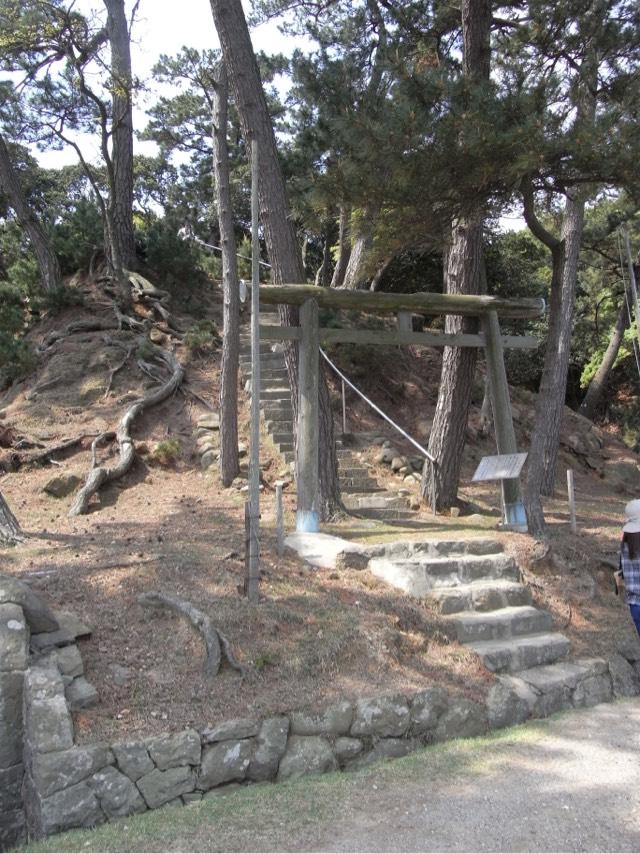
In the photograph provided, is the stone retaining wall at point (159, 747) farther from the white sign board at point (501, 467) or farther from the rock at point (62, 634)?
the white sign board at point (501, 467)

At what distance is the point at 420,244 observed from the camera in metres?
8.34

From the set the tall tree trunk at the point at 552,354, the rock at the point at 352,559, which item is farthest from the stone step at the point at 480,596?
the tall tree trunk at the point at 552,354

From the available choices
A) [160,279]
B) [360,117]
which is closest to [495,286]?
[160,279]

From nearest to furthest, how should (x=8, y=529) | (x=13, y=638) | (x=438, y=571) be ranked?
(x=13, y=638), (x=438, y=571), (x=8, y=529)

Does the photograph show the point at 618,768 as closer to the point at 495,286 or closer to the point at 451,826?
the point at 451,826

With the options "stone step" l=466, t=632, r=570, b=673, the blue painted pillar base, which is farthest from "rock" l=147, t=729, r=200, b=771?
the blue painted pillar base

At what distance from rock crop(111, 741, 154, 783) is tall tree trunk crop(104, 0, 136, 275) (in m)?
13.1

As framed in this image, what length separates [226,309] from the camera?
10906 mm

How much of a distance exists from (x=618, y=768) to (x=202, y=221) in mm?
24081

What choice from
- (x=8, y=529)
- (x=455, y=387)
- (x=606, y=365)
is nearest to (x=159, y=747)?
(x=8, y=529)

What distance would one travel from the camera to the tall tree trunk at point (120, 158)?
48.8 ft

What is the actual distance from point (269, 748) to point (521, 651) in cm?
233

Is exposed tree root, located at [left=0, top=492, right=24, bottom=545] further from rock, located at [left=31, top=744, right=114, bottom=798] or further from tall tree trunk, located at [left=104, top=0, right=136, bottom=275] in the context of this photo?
tall tree trunk, located at [left=104, top=0, right=136, bottom=275]

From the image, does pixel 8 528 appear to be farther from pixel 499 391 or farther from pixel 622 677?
pixel 622 677
